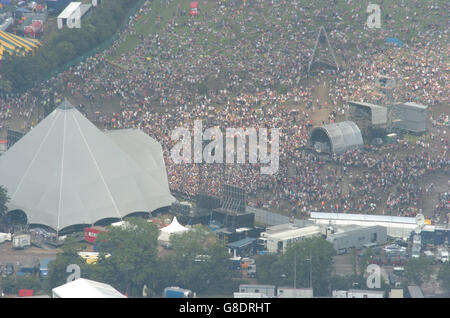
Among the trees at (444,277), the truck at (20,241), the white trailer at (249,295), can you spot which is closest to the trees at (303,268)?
the white trailer at (249,295)

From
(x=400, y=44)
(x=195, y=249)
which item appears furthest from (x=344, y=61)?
(x=195, y=249)

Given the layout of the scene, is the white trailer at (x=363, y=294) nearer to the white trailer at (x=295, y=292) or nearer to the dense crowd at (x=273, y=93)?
the white trailer at (x=295, y=292)

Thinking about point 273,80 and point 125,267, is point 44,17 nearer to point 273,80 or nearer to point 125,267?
point 273,80

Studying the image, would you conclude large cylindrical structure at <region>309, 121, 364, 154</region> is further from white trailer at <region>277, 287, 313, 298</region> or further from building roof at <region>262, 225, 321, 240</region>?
white trailer at <region>277, 287, 313, 298</region>

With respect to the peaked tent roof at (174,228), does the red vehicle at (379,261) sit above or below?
below

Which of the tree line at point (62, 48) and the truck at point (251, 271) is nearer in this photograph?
the truck at point (251, 271)

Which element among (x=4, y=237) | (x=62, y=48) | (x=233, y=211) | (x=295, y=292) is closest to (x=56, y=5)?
(x=62, y=48)

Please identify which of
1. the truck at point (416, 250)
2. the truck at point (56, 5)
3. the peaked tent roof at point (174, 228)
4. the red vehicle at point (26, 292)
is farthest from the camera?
the truck at point (56, 5)
